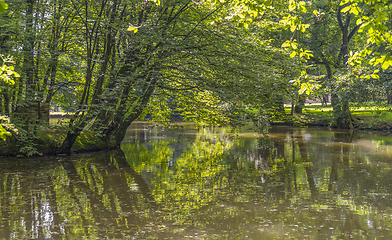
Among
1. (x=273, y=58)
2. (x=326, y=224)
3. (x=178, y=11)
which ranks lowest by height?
(x=326, y=224)

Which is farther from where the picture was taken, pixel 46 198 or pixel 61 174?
pixel 61 174

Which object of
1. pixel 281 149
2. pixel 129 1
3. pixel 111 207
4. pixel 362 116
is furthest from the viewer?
pixel 362 116

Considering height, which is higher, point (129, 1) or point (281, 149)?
point (129, 1)

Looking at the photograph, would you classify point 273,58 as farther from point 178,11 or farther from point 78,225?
point 78,225

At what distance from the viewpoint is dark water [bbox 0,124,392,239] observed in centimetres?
654

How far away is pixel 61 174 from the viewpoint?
12281 millimetres

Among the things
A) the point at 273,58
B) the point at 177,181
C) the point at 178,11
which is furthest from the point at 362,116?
the point at 177,181

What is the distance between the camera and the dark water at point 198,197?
654 cm

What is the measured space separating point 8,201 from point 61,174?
3.63 metres

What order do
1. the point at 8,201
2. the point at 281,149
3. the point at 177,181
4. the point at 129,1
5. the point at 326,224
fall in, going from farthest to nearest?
the point at 281,149
the point at 129,1
the point at 177,181
the point at 8,201
the point at 326,224

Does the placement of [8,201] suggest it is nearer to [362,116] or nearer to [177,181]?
[177,181]

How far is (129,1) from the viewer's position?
1466cm

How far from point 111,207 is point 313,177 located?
21.6 ft

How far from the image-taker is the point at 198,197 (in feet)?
29.3
